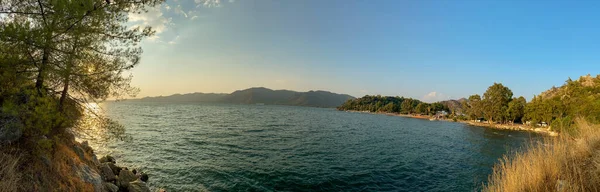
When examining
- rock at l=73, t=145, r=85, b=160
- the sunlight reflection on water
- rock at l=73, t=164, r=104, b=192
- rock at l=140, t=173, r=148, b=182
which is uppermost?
the sunlight reflection on water

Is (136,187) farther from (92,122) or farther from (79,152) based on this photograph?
(92,122)

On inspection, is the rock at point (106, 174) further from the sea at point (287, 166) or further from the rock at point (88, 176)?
the rock at point (88, 176)

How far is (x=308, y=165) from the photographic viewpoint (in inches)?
804

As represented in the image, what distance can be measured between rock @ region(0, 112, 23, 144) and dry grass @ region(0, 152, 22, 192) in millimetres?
792

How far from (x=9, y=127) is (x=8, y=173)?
2.24 metres

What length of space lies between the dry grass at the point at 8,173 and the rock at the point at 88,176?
2.87 m

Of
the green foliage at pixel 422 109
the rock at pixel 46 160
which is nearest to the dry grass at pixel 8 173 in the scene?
the rock at pixel 46 160

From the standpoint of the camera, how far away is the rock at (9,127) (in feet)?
26.0

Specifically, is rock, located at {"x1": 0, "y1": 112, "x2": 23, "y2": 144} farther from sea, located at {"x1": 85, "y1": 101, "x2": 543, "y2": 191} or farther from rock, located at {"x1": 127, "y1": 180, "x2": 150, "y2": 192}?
rock, located at {"x1": 127, "y1": 180, "x2": 150, "y2": 192}

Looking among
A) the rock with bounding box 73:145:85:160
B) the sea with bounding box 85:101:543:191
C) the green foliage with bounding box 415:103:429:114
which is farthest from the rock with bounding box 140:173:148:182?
the green foliage with bounding box 415:103:429:114

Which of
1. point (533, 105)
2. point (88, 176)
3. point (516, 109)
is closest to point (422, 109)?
point (516, 109)

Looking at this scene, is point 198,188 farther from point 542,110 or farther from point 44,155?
point 542,110

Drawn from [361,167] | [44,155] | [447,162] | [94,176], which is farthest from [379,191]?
[44,155]

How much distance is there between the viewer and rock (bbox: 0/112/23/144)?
7.91 meters
